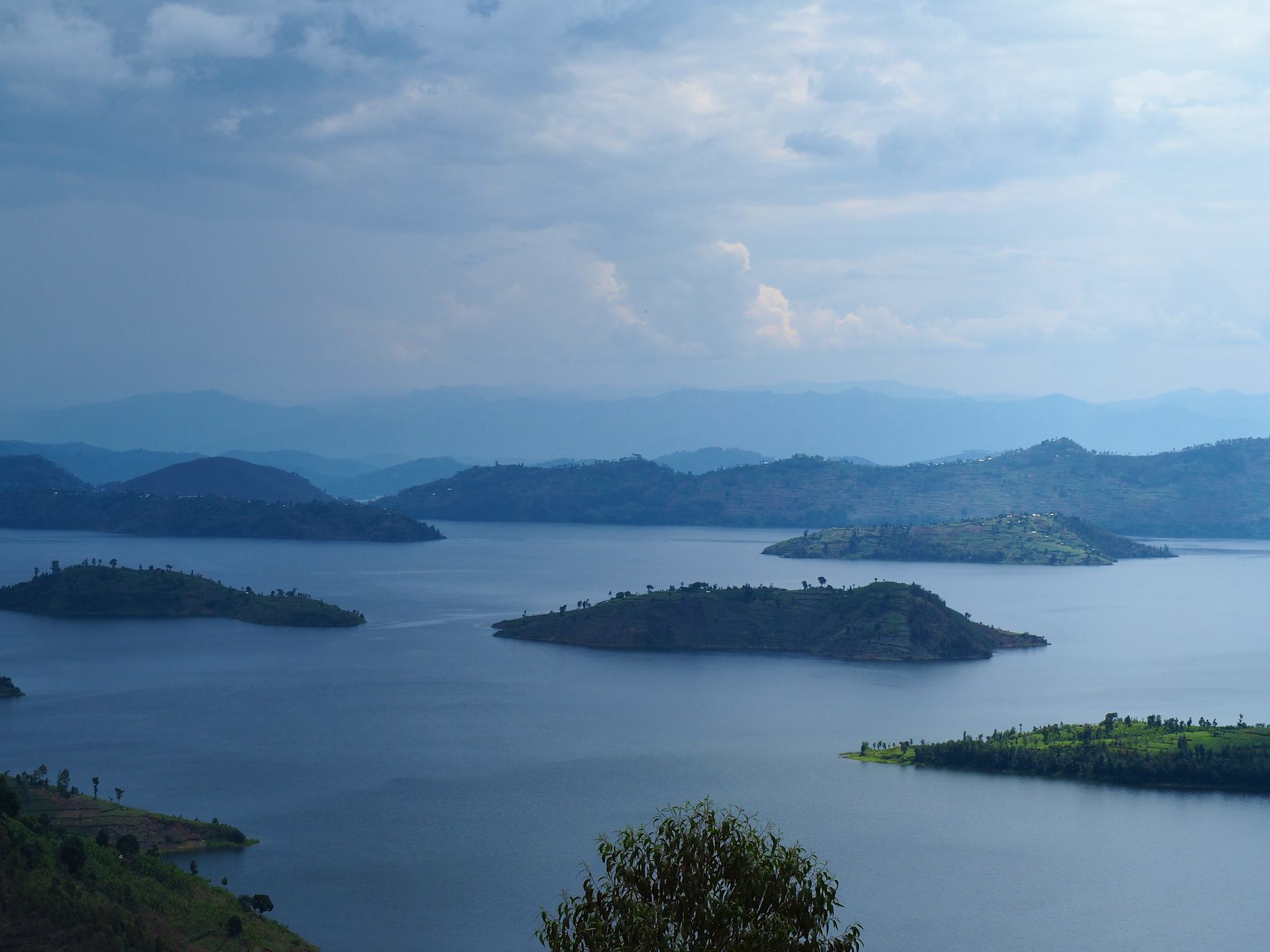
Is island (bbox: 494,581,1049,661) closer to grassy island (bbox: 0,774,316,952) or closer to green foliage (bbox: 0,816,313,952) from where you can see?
grassy island (bbox: 0,774,316,952)

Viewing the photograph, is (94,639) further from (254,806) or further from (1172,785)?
(1172,785)

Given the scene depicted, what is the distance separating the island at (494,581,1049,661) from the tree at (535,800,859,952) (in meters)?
96.9

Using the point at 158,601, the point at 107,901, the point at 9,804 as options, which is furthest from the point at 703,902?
the point at 158,601

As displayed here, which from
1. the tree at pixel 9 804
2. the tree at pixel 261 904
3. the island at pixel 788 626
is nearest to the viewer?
the tree at pixel 261 904

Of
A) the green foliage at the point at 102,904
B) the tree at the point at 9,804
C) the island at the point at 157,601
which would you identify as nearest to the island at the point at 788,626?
the island at the point at 157,601

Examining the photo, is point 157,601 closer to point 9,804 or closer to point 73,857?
point 9,804

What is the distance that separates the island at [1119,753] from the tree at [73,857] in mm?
46123

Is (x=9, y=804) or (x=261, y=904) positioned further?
(x=9, y=804)

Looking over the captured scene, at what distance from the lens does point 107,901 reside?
148 feet

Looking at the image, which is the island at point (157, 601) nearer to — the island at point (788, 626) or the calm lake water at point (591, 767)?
the calm lake water at point (591, 767)

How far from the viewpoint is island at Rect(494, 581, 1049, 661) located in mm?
119938

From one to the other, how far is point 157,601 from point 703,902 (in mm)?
129602

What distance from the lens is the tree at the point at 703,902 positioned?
21859 mm

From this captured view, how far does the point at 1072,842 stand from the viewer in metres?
61.5
